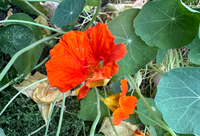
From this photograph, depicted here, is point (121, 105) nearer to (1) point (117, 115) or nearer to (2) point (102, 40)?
(1) point (117, 115)

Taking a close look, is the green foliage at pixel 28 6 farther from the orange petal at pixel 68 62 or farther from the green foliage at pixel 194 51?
the green foliage at pixel 194 51

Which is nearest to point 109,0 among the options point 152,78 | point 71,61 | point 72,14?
point 72,14

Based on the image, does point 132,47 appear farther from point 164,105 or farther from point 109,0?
point 109,0

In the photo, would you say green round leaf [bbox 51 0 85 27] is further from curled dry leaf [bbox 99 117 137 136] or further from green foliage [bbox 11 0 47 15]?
curled dry leaf [bbox 99 117 137 136]

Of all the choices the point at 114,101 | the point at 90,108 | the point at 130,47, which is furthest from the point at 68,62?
the point at 90,108

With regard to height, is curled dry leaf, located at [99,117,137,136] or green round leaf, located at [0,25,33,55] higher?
green round leaf, located at [0,25,33,55]

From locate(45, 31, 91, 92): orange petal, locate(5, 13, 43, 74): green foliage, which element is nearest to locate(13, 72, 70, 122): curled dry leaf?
locate(5, 13, 43, 74): green foliage

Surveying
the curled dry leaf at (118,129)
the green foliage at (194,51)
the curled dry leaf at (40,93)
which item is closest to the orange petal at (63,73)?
the curled dry leaf at (40,93)
